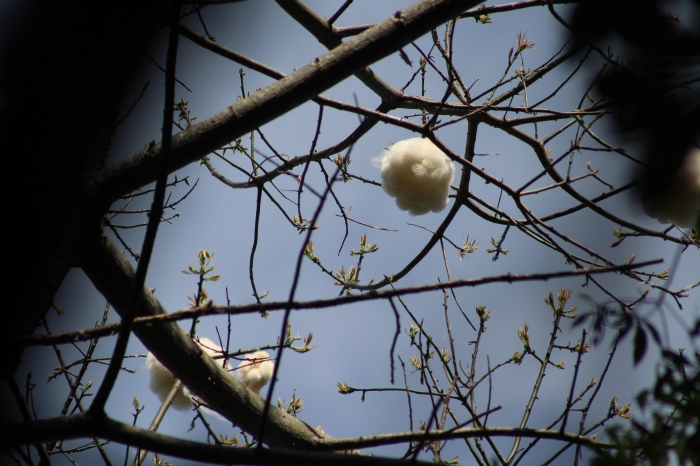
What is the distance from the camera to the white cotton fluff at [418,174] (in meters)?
1.98

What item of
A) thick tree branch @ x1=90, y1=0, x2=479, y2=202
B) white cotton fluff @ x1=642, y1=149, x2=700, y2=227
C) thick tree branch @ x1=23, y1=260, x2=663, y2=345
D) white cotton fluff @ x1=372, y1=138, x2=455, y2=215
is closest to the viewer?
thick tree branch @ x1=23, y1=260, x2=663, y2=345

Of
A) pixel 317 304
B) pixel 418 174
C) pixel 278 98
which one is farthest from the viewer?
pixel 418 174

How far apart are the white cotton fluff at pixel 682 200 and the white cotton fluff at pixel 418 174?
0.85m

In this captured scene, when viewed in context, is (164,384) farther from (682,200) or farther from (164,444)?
(682,200)

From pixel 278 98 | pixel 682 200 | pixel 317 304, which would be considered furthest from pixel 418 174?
pixel 317 304

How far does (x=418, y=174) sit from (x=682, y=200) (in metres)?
1.05

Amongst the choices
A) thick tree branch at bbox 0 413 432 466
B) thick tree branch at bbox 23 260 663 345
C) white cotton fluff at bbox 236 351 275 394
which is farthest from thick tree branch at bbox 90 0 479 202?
white cotton fluff at bbox 236 351 275 394

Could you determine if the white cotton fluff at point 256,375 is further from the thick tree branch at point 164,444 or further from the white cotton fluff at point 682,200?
the white cotton fluff at point 682,200

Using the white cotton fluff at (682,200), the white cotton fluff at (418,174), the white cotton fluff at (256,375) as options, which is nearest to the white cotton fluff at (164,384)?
the white cotton fluff at (256,375)

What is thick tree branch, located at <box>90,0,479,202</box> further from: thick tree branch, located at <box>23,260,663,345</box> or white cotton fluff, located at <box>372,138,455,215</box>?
white cotton fluff, located at <box>372,138,455,215</box>

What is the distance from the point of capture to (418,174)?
1.96 m

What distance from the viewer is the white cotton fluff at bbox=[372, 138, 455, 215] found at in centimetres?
198

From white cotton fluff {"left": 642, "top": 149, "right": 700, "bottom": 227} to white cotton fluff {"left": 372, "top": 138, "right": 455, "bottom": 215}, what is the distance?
2.77 ft

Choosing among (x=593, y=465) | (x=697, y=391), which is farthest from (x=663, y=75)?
(x=593, y=465)
